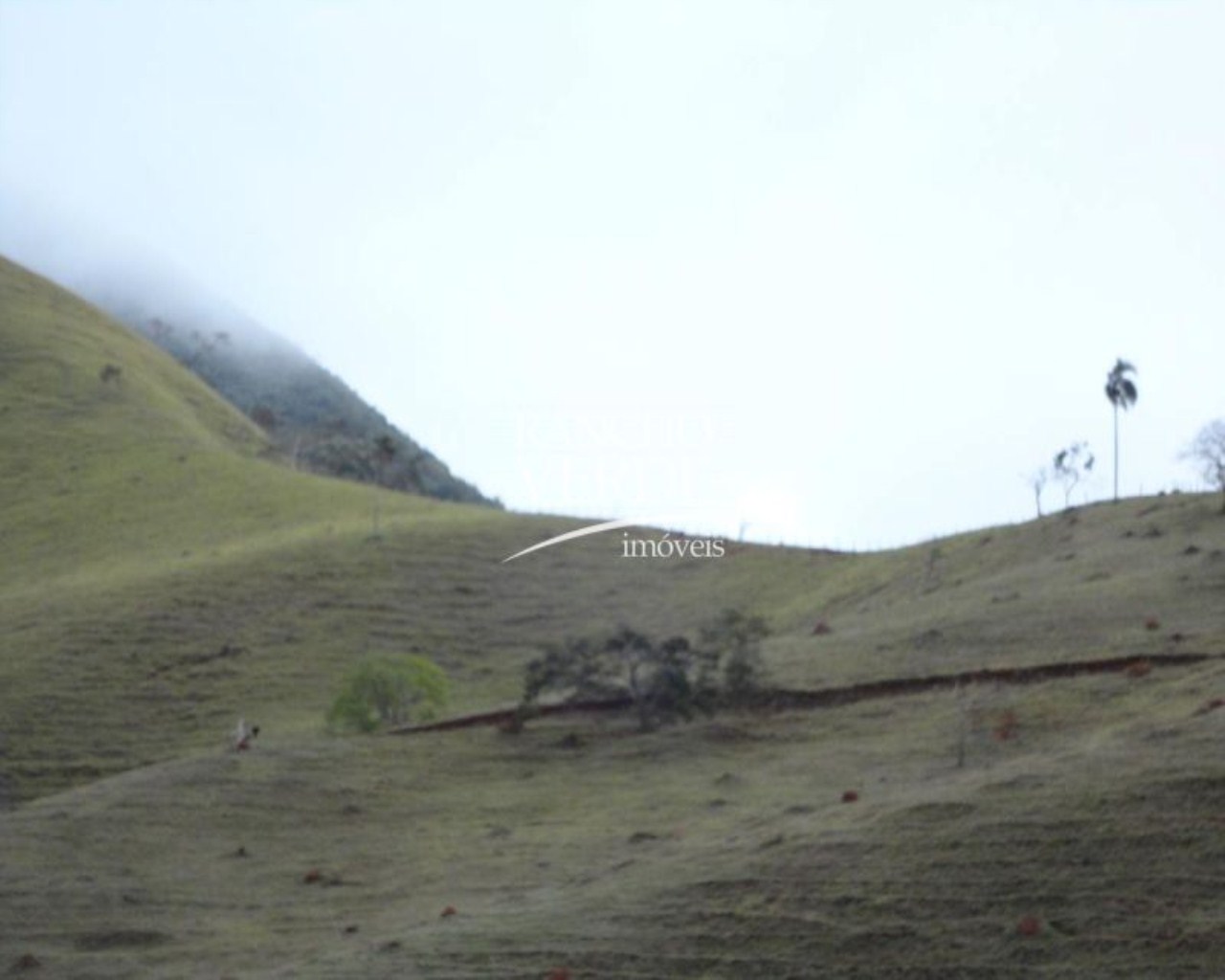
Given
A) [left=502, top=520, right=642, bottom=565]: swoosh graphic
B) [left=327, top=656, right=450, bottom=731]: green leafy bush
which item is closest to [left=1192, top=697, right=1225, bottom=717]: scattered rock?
[left=327, top=656, right=450, bottom=731]: green leafy bush

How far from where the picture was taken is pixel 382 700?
154ft

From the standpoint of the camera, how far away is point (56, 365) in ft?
320

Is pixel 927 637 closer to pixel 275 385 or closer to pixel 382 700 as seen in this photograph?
pixel 382 700

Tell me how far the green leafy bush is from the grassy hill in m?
1.73

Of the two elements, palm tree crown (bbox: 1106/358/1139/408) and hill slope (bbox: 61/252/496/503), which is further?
hill slope (bbox: 61/252/496/503)

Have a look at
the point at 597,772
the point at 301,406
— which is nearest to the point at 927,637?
the point at 597,772

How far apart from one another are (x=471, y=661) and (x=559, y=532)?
44.1 ft

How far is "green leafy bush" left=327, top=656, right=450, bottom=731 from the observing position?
46.8 metres

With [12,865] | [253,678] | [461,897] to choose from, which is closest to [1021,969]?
[461,897]

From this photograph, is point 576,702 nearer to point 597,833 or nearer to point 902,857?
point 597,833

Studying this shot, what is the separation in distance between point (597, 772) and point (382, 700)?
853cm

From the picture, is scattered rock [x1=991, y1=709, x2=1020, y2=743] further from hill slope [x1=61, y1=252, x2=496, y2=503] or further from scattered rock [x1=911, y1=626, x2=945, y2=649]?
hill slope [x1=61, y1=252, x2=496, y2=503]

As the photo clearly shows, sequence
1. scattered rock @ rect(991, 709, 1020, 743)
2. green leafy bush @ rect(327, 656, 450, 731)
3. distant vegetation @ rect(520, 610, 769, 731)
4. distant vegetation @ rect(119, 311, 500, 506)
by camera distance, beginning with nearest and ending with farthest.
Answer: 1. scattered rock @ rect(991, 709, 1020, 743)
2. distant vegetation @ rect(520, 610, 769, 731)
3. green leafy bush @ rect(327, 656, 450, 731)
4. distant vegetation @ rect(119, 311, 500, 506)

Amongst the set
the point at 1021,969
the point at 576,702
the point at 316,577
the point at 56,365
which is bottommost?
the point at 1021,969
